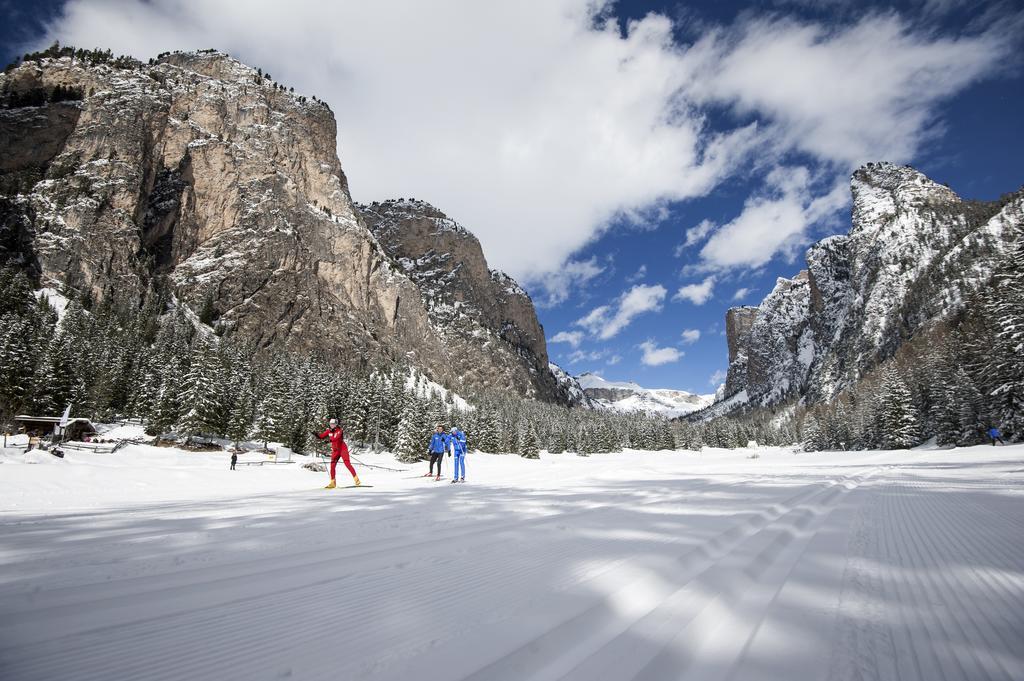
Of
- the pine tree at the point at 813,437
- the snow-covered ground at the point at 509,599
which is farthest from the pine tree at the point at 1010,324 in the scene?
the pine tree at the point at 813,437

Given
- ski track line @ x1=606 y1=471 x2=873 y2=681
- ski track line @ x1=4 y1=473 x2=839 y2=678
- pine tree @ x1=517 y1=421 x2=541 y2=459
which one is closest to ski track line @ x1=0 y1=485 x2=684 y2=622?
ski track line @ x1=4 y1=473 x2=839 y2=678

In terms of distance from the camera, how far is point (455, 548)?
368 centimetres

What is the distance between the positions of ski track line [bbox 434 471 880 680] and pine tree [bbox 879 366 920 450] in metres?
53.7

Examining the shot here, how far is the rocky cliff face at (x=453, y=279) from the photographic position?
172 meters

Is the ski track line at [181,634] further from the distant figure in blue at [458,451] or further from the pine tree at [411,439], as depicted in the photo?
the pine tree at [411,439]

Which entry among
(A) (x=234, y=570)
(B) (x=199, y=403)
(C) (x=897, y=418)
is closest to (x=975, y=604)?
(A) (x=234, y=570)

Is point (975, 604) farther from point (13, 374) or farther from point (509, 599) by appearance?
point (13, 374)

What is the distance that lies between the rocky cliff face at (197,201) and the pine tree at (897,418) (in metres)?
101

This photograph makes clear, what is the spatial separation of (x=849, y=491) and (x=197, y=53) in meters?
176

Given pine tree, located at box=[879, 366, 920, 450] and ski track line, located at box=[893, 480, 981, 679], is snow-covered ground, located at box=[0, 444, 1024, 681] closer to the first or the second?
ski track line, located at box=[893, 480, 981, 679]

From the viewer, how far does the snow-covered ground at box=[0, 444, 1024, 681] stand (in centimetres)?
171

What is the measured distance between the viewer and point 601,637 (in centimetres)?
197

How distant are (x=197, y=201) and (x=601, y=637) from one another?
133m

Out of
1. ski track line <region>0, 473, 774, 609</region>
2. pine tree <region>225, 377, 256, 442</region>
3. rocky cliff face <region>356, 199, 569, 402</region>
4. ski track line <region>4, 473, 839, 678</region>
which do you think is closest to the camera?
ski track line <region>4, 473, 839, 678</region>
